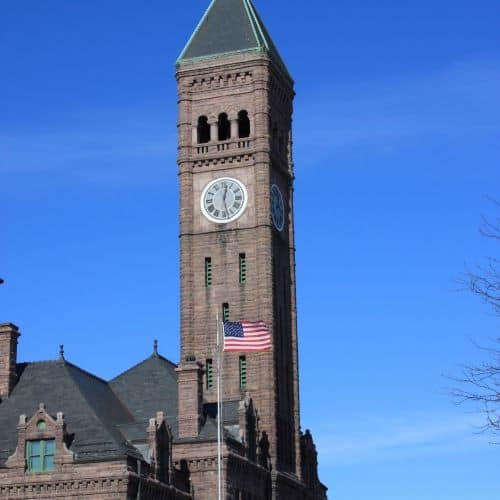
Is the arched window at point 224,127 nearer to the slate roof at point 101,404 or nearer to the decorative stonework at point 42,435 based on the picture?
the slate roof at point 101,404

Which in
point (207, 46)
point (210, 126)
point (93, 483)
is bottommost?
point (93, 483)

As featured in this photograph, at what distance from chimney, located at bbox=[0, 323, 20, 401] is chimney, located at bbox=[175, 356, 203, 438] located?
30.0 feet

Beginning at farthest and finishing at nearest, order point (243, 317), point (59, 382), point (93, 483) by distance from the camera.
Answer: point (243, 317) < point (59, 382) < point (93, 483)

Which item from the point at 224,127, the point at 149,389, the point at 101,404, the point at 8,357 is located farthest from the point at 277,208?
the point at 8,357

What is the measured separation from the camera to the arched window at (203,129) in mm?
87500

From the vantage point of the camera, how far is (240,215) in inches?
3314

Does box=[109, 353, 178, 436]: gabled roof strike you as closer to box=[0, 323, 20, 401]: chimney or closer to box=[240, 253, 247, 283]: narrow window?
box=[0, 323, 20, 401]: chimney

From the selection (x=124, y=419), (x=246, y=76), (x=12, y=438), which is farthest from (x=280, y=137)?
(x=12, y=438)

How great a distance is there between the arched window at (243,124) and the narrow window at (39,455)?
2795cm

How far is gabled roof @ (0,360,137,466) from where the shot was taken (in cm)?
6775

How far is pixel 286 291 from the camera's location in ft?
285

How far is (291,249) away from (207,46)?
14299 millimetres

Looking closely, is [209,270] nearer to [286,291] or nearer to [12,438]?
[286,291]

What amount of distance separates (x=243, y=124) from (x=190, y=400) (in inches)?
852
